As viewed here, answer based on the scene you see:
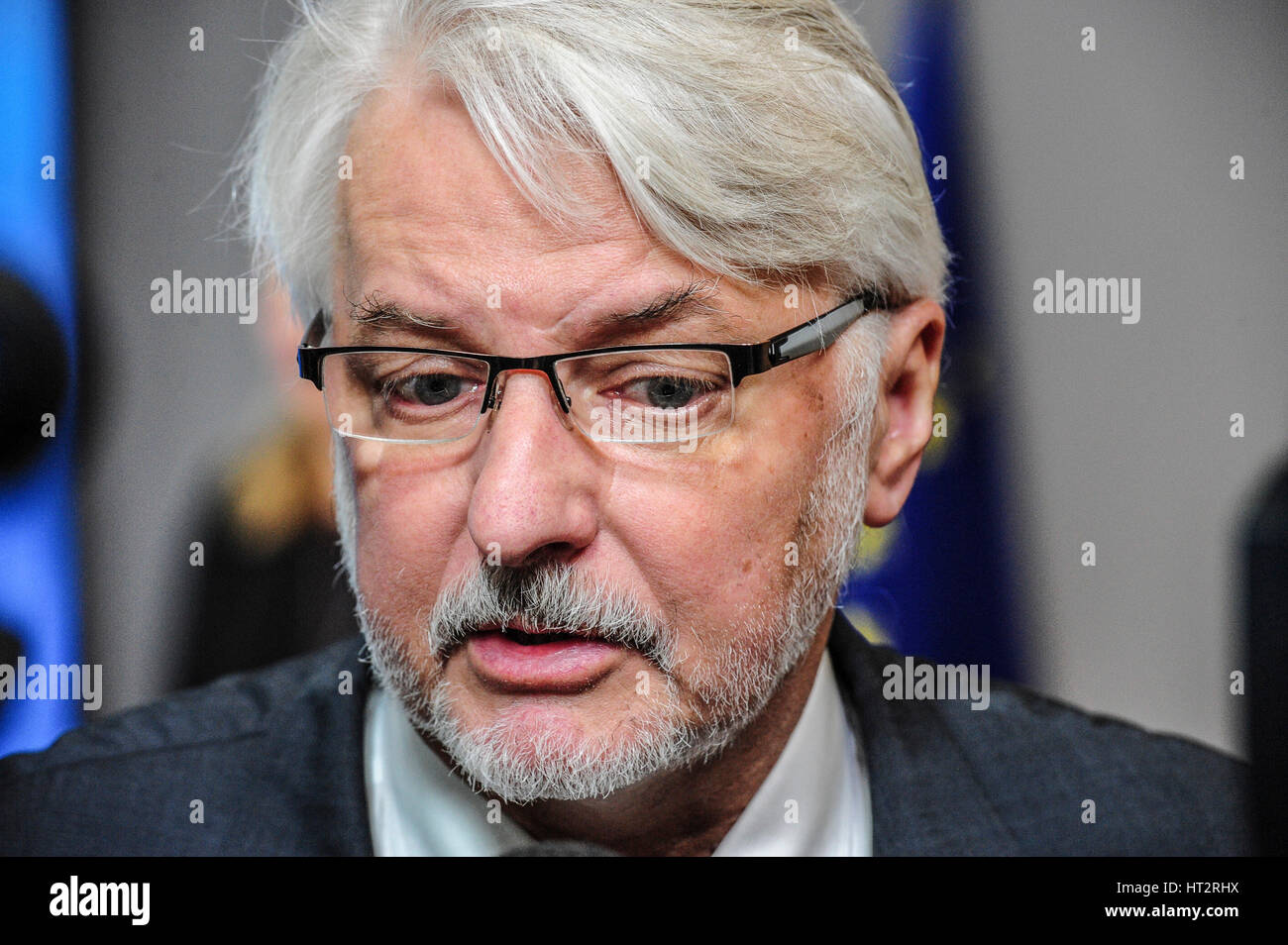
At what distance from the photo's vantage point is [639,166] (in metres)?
1.24

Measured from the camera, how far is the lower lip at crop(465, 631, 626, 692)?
125cm

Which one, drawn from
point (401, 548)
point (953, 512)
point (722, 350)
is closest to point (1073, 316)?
point (953, 512)

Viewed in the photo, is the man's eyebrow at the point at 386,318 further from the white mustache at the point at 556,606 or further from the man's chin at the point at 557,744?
the man's chin at the point at 557,744

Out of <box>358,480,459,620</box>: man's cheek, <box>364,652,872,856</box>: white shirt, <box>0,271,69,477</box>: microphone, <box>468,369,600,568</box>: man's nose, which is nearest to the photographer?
<box>468,369,600,568</box>: man's nose

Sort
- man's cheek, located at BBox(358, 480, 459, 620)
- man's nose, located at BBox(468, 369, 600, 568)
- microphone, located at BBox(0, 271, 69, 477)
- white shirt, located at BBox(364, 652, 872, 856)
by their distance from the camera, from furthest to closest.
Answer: microphone, located at BBox(0, 271, 69, 477)
white shirt, located at BBox(364, 652, 872, 856)
man's cheek, located at BBox(358, 480, 459, 620)
man's nose, located at BBox(468, 369, 600, 568)

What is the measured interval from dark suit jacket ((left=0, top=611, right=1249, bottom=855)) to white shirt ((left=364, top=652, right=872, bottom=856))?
5 centimetres

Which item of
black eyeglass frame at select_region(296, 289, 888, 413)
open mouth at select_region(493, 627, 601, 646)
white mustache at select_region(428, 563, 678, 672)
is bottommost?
open mouth at select_region(493, 627, 601, 646)

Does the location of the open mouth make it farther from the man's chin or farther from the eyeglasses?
the eyeglasses

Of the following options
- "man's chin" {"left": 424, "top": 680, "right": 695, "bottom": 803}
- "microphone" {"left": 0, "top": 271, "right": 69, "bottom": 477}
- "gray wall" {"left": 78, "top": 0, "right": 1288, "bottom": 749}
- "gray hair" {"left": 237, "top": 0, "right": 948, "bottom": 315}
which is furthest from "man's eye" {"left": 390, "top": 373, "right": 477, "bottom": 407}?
"microphone" {"left": 0, "top": 271, "right": 69, "bottom": 477}

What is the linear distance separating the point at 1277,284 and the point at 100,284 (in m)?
1.91

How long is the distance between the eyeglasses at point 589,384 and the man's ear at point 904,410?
0.63 ft

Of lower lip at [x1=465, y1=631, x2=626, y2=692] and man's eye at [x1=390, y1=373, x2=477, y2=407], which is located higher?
man's eye at [x1=390, y1=373, x2=477, y2=407]

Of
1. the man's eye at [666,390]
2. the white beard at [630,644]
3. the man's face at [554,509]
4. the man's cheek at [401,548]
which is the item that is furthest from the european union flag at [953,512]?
the man's cheek at [401,548]

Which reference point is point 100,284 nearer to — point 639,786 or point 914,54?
point 639,786
